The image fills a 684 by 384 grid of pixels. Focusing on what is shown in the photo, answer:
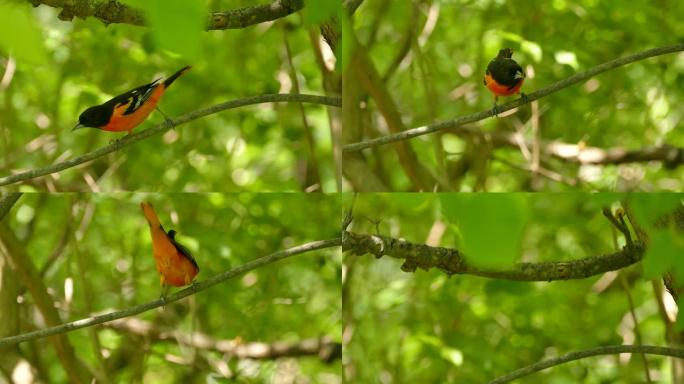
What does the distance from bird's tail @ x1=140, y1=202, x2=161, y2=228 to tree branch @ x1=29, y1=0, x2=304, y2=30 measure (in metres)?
0.37

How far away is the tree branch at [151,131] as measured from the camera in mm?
1430

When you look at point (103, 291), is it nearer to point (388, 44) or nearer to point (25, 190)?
point (25, 190)

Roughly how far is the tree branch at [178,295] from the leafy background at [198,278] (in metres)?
0.08

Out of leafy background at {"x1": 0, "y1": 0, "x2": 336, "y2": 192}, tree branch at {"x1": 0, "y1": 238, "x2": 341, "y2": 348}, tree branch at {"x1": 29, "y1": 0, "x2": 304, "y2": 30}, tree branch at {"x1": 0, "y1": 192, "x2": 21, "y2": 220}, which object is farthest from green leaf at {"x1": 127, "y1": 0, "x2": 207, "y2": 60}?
tree branch at {"x1": 0, "y1": 192, "x2": 21, "y2": 220}

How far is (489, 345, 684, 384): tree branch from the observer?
4.23ft

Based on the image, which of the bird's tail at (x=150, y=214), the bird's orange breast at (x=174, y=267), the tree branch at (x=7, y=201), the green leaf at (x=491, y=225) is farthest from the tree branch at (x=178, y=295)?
the green leaf at (x=491, y=225)

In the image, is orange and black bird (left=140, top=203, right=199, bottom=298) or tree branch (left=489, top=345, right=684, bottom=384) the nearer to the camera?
tree branch (left=489, top=345, right=684, bottom=384)

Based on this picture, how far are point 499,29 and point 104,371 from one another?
1.06 meters

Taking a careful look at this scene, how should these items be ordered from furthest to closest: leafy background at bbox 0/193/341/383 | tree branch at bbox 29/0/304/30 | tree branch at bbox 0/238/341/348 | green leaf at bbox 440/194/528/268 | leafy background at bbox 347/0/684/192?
leafy background at bbox 0/193/341/383
leafy background at bbox 347/0/684/192
tree branch at bbox 0/238/341/348
tree branch at bbox 29/0/304/30
green leaf at bbox 440/194/528/268

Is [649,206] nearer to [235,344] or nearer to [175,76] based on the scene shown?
[175,76]

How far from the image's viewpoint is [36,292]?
1647 millimetres

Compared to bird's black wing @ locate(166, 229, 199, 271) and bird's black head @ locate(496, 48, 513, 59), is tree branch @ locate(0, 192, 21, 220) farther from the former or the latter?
bird's black head @ locate(496, 48, 513, 59)

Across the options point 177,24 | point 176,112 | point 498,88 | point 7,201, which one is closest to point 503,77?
point 498,88

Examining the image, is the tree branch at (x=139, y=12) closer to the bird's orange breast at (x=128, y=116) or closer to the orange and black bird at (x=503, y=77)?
the bird's orange breast at (x=128, y=116)
